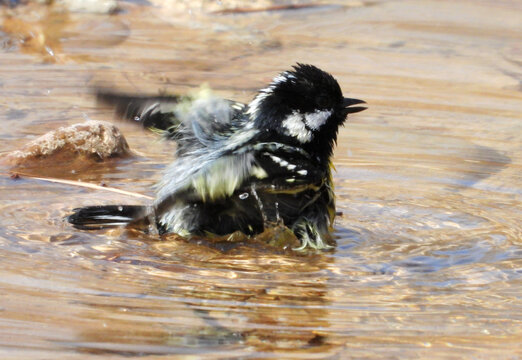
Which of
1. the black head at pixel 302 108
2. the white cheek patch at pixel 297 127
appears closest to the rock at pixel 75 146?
the black head at pixel 302 108

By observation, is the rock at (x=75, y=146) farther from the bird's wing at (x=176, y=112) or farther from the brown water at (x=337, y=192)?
the bird's wing at (x=176, y=112)

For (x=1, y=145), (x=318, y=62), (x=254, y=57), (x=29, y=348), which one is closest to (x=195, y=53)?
(x=254, y=57)

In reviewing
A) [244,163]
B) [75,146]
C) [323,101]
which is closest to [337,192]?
[323,101]

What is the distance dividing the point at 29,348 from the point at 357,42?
542cm

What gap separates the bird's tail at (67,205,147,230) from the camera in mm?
4188

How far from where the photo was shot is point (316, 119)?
419cm

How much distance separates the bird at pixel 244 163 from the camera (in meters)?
3.92

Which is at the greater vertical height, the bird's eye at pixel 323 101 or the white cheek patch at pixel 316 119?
the bird's eye at pixel 323 101

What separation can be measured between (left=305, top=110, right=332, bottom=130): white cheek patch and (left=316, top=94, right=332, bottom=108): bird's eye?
0.09 ft

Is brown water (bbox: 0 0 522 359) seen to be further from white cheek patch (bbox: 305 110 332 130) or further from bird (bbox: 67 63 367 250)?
white cheek patch (bbox: 305 110 332 130)

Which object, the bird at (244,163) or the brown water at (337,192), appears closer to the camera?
the brown water at (337,192)

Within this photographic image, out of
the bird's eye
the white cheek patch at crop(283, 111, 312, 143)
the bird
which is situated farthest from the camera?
the bird's eye

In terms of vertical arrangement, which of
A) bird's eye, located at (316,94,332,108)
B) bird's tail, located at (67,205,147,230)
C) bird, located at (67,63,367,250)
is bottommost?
bird's tail, located at (67,205,147,230)

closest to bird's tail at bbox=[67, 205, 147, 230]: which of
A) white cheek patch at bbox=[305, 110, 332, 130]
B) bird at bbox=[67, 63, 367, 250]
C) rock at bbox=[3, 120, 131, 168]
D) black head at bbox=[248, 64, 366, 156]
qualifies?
bird at bbox=[67, 63, 367, 250]
